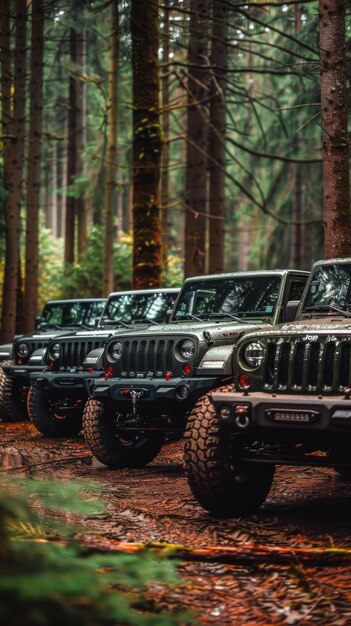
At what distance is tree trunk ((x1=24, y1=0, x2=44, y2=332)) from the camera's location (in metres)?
20.6

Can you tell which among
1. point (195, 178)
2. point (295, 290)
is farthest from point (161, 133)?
point (295, 290)

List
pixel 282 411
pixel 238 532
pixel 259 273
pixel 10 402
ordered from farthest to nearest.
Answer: pixel 10 402
pixel 259 273
pixel 282 411
pixel 238 532

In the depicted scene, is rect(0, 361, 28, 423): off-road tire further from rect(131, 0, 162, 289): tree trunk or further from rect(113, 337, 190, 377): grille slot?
rect(113, 337, 190, 377): grille slot

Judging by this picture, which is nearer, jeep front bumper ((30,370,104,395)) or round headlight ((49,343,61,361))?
jeep front bumper ((30,370,104,395))

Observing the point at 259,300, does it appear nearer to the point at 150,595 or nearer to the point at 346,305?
the point at 346,305

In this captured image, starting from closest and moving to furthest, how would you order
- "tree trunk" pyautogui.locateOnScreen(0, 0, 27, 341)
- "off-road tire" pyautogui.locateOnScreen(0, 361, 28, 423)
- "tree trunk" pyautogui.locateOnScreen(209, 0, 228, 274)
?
"off-road tire" pyautogui.locateOnScreen(0, 361, 28, 423), "tree trunk" pyautogui.locateOnScreen(0, 0, 27, 341), "tree trunk" pyautogui.locateOnScreen(209, 0, 228, 274)

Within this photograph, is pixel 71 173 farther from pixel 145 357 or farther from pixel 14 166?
pixel 145 357

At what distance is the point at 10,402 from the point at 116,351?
5234mm

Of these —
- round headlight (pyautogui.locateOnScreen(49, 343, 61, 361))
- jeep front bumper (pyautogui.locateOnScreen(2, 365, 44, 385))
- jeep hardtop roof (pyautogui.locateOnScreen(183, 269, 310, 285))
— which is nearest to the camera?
jeep hardtop roof (pyautogui.locateOnScreen(183, 269, 310, 285))

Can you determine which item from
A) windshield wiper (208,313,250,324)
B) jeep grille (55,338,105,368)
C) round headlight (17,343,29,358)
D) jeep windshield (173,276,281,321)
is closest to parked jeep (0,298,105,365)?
round headlight (17,343,29,358)

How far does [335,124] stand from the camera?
10.9 metres

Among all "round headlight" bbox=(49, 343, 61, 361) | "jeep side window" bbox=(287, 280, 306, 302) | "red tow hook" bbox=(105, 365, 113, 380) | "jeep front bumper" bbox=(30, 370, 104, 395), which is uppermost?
"jeep side window" bbox=(287, 280, 306, 302)

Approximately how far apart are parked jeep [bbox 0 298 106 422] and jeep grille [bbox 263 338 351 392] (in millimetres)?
6917

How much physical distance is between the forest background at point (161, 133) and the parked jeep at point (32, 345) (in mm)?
1994
